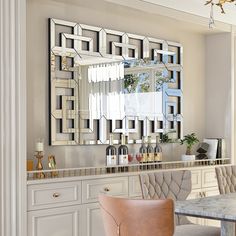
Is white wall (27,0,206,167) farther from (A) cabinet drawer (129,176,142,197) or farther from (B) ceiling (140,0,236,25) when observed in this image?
(A) cabinet drawer (129,176,142,197)

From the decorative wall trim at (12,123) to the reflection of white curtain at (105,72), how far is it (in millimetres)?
1037

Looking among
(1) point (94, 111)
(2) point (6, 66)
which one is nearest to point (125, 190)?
(1) point (94, 111)

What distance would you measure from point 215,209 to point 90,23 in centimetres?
231

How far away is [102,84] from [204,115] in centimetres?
173

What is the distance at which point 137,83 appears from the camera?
527cm

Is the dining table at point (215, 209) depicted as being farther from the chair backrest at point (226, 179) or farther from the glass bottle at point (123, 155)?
the glass bottle at point (123, 155)

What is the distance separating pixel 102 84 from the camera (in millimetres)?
4926

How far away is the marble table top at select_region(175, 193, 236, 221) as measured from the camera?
10.1ft

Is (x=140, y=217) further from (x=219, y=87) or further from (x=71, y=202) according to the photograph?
(x=219, y=87)

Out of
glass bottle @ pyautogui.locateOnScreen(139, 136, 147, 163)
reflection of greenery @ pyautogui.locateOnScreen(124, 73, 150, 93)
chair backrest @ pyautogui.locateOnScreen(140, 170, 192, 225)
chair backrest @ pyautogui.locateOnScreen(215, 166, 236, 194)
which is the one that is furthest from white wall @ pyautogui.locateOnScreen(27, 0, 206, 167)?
chair backrest @ pyautogui.locateOnScreen(215, 166, 236, 194)

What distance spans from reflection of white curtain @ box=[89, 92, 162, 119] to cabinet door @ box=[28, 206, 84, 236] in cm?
98

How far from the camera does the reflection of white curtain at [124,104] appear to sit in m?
4.87

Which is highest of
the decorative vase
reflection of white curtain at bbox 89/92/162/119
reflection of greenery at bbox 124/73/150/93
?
reflection of greenery at bbox 124/73/150/93

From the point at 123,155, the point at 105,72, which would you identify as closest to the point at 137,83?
the point at 105,72
